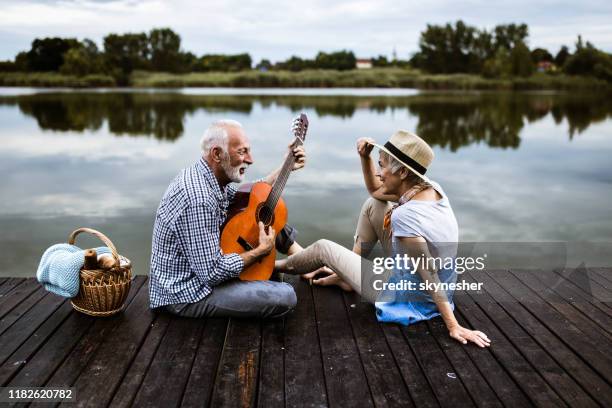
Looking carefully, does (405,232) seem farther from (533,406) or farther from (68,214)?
(68,214)

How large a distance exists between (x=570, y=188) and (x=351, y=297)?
24.5 feet

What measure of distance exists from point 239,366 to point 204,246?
669 mm

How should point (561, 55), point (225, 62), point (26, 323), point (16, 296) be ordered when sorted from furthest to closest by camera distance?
point (225, 62), point (561, 55), point (16, 296), point (26, 323)

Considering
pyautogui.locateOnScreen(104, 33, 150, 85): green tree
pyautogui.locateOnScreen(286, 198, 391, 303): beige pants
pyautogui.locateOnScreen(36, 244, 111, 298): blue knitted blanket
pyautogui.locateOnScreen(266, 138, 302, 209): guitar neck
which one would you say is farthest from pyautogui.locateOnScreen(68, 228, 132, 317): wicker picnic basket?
pyautogui.locateOnScreen(104, 33, 150, 85): green tree

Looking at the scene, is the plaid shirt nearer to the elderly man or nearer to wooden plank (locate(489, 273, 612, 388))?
the elderly man

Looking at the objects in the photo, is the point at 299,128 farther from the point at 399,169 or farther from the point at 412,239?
the point at 412,239

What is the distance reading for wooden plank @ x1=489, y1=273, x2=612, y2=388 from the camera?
278 cm

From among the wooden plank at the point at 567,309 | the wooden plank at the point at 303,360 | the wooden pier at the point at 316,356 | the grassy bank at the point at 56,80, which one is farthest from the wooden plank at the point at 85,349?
the grassy bank at the point at 56,80

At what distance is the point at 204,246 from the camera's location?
314 cm

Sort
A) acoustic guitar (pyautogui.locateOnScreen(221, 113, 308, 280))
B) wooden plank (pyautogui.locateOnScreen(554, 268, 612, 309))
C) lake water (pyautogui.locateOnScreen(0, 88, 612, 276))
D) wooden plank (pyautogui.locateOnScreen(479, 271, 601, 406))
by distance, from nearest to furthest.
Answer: wooden plank (pyautogui.locateOnScreen(479, 271, 601, 406))
acoustic guitar (pyautogui.locateOnScreen(221, 113, 308, 280))
wooden plank (pyautogui.locateOnScreen(554, 268, 612, 309))
lake water (pyautogui.locateOnScreen(0, 88, 612, 276))

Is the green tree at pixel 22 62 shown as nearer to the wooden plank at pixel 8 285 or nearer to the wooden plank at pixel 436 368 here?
the wooden plank at pixel 8 285

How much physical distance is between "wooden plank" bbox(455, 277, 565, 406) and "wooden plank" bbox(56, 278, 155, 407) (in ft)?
6.19

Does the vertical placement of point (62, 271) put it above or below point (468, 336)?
above

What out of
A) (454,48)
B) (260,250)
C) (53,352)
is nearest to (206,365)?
(260,250)
